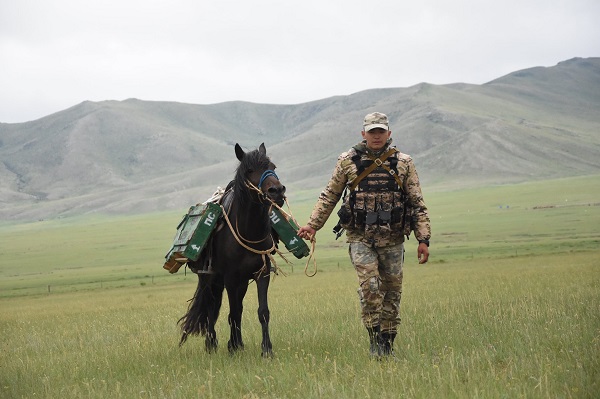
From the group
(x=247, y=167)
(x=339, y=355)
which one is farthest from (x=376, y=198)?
(x=247, y=167)

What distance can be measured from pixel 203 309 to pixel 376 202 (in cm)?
404

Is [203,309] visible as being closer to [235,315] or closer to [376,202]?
[235,315]

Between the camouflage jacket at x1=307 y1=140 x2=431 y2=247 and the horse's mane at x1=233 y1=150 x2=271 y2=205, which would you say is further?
the horse's mane at x1=233 y1=150 x2=271 y2=205

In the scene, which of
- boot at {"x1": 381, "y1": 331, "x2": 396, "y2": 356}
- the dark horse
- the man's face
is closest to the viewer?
boot at {"x1": 381, "y1": 331, "x2": 396, "y2": 356}

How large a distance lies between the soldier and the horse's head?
85 cm

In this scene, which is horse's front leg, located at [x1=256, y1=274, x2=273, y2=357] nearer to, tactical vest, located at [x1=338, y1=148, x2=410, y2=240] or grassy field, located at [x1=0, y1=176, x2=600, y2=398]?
grassy field, located at [x1=0, y1=176, x2=600, y2=398]

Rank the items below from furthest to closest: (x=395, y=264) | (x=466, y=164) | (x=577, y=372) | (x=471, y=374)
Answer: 1. (x=466, y=164)
2. (x=395, y=264)
3. (x=471, y=374)
4. (x=577, y=372)

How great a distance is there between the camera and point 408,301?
14.5 meters

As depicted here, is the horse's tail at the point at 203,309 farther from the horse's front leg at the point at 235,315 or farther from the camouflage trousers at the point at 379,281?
the camouflage trousers at the point at 379,281

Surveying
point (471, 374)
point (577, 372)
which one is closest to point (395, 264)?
point (471, 374)

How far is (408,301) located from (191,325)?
220 inches

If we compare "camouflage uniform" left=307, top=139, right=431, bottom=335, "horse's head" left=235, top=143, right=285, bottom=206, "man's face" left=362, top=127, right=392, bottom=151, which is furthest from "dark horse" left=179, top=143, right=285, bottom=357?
"man's face" left=362, top=127, right=392, bottom=151

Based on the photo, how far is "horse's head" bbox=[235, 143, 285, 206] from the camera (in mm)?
8633

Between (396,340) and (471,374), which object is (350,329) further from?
(471,374)
